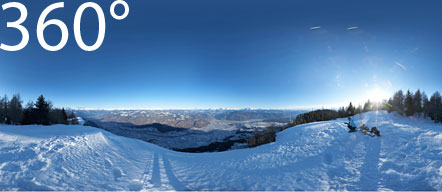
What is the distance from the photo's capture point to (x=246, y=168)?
21.9 feet

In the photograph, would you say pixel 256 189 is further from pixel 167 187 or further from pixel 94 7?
pixel 94 7

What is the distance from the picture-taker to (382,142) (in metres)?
7.51

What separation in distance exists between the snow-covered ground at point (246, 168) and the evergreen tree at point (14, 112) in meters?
15.0

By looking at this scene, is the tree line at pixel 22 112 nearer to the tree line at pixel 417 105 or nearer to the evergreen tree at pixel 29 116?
the evergreen tree at pixel 29 116

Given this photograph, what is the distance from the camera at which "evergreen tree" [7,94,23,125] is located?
17123mm

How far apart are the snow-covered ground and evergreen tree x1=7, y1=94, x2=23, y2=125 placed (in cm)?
1502

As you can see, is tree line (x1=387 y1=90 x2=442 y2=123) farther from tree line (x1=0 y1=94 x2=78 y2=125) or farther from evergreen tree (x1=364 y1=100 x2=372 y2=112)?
tree line (x1=0 y1=94 x2=78 y2=125)

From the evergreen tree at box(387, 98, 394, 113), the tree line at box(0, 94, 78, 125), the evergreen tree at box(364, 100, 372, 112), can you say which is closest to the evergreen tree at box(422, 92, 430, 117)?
the evergreen tree at box(387, 98, 394, 113)

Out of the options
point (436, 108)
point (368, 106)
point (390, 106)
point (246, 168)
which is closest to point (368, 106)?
point (368, 106)

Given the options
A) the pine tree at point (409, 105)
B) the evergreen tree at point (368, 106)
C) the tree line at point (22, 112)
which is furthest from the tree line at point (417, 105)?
the tree line at point (22, 112)

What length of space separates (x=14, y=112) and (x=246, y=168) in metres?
24.5

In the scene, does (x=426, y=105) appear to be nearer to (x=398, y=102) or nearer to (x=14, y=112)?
(x=398, y=102)

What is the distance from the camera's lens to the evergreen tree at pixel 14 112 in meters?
17.1

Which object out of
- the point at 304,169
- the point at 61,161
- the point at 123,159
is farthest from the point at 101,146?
the point at 304,169
